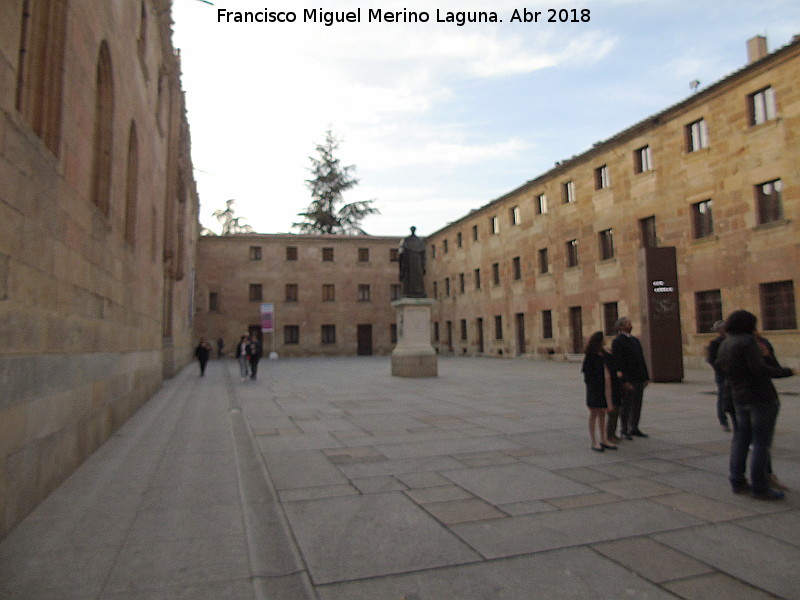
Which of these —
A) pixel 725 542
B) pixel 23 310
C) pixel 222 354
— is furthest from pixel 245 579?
pixel 222 354

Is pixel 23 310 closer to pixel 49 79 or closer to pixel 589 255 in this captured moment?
pixel 49 79

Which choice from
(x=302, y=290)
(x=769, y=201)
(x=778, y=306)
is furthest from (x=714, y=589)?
(x=302, y=290)

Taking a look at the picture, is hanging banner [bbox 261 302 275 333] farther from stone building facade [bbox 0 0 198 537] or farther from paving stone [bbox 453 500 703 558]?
paving stone [bbox 453 500 703 558]

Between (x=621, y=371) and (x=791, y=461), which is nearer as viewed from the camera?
(x=791, y=461)

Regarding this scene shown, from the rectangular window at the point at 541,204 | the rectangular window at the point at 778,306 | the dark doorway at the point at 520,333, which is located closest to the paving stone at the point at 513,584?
the rectangular window at the point at 778,306

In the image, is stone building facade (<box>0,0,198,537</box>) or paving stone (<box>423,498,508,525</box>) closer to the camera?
stone building facade (<box>0,0,198,537</box>)

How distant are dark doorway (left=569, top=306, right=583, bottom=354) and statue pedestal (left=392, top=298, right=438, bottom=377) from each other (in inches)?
465

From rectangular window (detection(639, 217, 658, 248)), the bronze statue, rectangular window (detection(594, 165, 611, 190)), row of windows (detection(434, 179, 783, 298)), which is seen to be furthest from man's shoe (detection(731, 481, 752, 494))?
rectangular window (detection(594, 165, 611, 190))

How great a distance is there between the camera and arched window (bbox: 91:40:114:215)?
748 cm

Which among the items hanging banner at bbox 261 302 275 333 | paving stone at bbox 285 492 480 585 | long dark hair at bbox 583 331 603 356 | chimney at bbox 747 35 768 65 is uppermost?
chimney at bbox 747 35 768 65

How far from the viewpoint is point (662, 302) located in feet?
50.0

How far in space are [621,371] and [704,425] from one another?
2297mm

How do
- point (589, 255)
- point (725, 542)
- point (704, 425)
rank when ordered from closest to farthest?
point (725, 542) → point (704, 425) → point (589, 255)

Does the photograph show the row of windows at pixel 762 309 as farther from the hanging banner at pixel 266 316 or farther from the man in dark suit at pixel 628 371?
the hanging banner at pixel 266 316
